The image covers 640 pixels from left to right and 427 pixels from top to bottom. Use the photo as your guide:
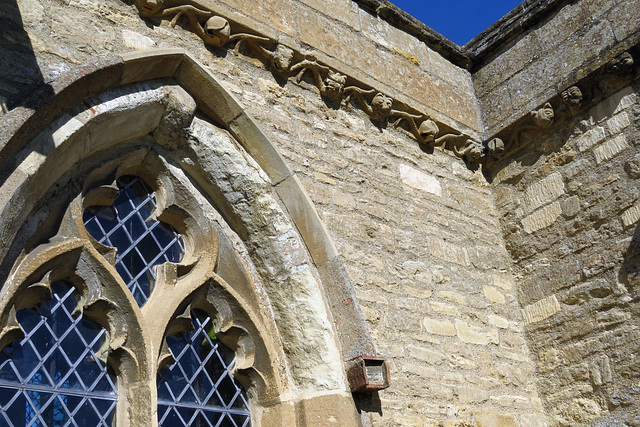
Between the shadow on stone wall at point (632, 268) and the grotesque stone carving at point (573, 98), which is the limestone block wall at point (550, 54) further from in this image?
the shadow on stone wall at point (632, 268)

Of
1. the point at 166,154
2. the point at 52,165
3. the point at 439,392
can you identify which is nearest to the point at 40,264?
the point at 52,165

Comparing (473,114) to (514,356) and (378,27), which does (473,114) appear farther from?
(514,356)

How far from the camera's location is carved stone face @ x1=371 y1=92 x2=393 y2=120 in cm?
465

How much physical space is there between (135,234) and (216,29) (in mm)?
1177

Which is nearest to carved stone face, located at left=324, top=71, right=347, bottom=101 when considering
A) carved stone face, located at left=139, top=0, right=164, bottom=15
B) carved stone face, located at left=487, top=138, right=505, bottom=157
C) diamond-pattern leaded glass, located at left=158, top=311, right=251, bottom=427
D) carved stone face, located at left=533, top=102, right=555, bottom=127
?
carved stone face, located at left=139, top=0, right=164, bottom=15

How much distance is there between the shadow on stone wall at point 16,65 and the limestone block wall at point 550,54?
10.4 feet

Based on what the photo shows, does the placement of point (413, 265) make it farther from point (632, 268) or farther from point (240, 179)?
point (632, 268)

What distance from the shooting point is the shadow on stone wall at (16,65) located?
9.77ft

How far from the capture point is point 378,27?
16.7 feet

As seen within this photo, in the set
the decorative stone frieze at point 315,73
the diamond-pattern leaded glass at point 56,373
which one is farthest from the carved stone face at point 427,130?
the diamond-pattern leaded glass at point 56,373

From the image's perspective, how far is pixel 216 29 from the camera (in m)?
3.96

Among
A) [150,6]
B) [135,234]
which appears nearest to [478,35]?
[150,6]

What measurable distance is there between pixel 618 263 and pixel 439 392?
4.35 ft

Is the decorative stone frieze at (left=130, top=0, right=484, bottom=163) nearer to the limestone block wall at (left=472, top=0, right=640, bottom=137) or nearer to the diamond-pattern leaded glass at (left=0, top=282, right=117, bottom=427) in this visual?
the limestone block wall at (left=472, top=0, right=640, bottom=137)
